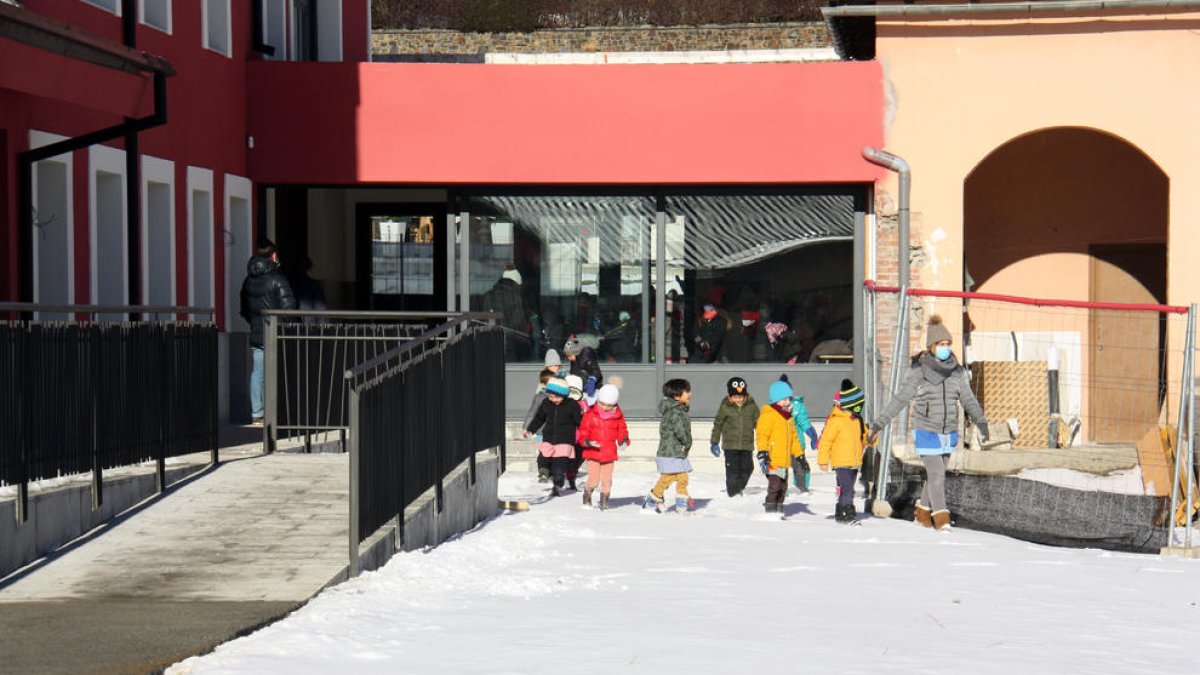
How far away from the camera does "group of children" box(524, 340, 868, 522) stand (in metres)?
16.9

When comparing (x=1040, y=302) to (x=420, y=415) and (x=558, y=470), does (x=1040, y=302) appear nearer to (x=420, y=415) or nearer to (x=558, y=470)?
(x=558, y=470)

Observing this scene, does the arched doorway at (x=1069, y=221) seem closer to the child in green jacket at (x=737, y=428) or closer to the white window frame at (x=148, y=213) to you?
the child in green jacket at (x=737, y=428)

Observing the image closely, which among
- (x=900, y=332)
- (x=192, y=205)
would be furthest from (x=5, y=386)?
(x=192, y=205)

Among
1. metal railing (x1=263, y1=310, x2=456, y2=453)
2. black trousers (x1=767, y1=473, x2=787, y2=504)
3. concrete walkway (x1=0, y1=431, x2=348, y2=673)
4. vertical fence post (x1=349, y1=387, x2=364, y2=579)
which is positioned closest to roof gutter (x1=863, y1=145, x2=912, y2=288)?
black trousers (x1=767, y1=473, x2=787, y2=504)

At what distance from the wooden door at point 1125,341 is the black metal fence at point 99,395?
9.97m

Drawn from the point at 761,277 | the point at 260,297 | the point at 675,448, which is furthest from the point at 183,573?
the point at 761,277

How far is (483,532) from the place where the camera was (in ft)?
46.7

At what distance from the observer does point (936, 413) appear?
53.8 ft

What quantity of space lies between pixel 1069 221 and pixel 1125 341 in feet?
5.69

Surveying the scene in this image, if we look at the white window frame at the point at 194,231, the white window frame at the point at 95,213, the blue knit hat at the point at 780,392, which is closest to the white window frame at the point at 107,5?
the white window frame at the point at 95,213

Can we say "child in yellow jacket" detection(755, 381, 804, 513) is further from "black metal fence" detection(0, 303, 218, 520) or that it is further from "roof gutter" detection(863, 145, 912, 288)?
"black metal fence" detection(0, 303, 218, 520)

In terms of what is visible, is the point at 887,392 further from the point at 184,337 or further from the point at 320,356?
the point at 184,337

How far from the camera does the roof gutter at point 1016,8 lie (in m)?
22.0

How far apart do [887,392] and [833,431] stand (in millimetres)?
1779
